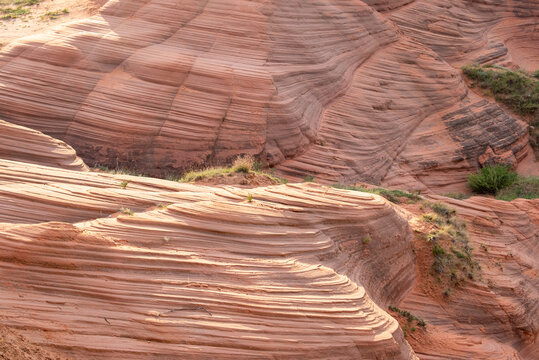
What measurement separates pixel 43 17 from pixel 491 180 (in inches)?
558

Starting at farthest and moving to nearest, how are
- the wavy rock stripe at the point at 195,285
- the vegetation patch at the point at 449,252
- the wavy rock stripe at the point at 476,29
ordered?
the wavy rock stripe at the point at 476,29 → the vegetation patch at the point at 449,252 → the wavy rock stripe at the point at 195,285

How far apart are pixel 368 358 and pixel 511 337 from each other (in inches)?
233

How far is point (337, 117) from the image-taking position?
56.6 ft

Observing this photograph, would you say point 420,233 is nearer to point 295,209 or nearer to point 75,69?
point 295,209

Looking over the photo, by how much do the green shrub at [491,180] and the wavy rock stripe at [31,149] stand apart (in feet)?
37.5

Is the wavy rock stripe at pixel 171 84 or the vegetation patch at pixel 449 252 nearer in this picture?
the vegetation patch at pixel 449 252

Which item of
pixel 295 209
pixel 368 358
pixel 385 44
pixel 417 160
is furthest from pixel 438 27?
pixel 368 358

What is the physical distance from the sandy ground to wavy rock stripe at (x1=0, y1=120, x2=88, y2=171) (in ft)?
28.1

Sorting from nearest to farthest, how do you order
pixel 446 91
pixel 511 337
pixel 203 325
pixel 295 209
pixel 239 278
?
1. pixel 203 325
2. pixel 239 278
3. pixel 295 209
4. pixel 511 337
5. pixel 446 91

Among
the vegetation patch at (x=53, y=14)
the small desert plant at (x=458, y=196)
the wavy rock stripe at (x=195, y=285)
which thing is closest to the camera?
the wavy rock stripe at (x=195, y=285)

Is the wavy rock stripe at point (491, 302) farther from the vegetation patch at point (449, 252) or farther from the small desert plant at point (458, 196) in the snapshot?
the small desert plant at point (458, 196)

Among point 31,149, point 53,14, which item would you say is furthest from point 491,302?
point 53,14

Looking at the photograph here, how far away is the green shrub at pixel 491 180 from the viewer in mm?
17859

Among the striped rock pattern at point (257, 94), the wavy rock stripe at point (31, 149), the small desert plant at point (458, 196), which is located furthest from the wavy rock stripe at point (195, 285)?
the small desert plant at point (458, 196)
